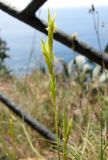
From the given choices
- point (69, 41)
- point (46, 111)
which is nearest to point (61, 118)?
point (46, 111)

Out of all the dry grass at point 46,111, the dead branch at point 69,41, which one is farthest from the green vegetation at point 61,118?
the dead branch at point 69,41

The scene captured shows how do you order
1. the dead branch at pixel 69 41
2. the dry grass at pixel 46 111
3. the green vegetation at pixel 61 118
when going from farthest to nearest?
1. the dry grass at pixel 46 111
2. the dead branch at pixel 69 41
3. the green vegetation at pixel 61 118

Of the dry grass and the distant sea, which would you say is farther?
the dry grass

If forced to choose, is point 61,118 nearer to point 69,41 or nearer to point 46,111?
point 46,111

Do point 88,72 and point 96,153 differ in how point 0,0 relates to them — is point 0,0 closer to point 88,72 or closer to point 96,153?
point 96,153

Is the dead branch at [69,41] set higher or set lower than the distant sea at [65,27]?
higher

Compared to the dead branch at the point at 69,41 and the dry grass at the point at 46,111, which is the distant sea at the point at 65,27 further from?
the dry grass at the point at 46,111

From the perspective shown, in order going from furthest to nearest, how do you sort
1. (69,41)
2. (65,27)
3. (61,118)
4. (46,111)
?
1. (65,27)
2. (46,111)
3. (61,118)
4. (69,41)

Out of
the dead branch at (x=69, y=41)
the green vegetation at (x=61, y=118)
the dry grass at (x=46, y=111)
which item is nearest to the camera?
the green vegetation at (x=61, y=118)

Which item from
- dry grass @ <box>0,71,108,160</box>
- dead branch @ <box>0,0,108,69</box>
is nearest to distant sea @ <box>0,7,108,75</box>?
dead branch @ <box>0,0,108,69</box>

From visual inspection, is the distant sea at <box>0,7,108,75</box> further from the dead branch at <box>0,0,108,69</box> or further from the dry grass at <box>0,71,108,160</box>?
the dry grass at <box>0,71,108,160</box>

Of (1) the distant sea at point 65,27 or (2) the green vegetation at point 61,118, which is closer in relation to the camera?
(2) the green vegetation at point 61,118
